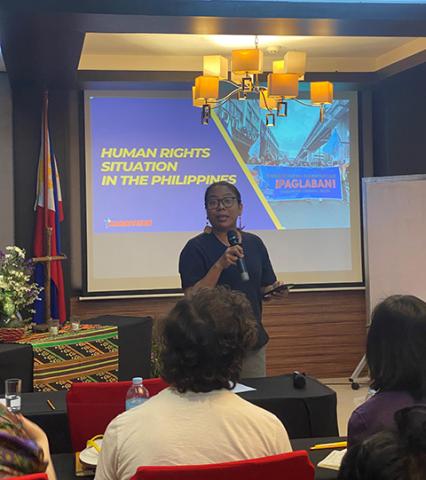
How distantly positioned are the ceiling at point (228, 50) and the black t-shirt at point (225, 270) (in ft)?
9.14

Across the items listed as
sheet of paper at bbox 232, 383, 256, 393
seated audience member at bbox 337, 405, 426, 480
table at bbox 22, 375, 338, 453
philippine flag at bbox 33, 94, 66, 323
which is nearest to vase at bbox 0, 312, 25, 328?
philippine flag at bbox 33, 94, 66, 323

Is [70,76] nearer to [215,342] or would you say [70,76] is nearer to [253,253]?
[253,253]

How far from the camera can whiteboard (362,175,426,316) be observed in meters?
5.83

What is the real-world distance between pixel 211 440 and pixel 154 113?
517cm

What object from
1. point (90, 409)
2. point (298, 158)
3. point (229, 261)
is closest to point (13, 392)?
point (90, 409)

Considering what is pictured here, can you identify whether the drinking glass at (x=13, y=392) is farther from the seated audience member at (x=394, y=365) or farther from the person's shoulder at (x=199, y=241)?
the seated audience member at (x=394, y=365)

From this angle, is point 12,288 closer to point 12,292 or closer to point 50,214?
point 12,292

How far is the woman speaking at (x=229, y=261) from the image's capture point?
328cm

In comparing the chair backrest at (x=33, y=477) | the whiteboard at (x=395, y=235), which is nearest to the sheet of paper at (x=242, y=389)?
the chair backrest at (x=33, y=477)

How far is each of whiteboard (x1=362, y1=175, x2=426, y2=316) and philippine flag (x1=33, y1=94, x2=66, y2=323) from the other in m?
2.70

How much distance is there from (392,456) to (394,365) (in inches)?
38.4

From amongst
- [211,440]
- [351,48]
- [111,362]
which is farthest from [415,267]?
[211,440]

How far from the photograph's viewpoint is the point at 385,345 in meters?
1.90

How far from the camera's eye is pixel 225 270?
3.33 meters
